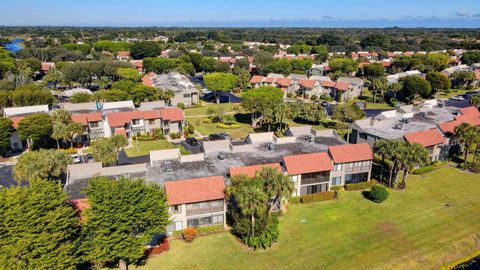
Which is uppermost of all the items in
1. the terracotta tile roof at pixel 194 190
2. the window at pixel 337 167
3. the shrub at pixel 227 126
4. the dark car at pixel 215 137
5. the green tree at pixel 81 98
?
the green tree at pixel 81 98

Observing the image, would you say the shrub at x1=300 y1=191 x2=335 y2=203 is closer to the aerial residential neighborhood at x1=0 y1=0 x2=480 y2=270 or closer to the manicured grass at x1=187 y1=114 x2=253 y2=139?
the aerial residential neighborhood at x1=0 y1=0 x2=480 y2=270

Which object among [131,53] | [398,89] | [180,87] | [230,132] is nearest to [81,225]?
[230,132]

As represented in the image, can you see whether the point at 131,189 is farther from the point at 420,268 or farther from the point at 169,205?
the point at 420,268

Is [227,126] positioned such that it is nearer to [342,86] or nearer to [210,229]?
[210,229]

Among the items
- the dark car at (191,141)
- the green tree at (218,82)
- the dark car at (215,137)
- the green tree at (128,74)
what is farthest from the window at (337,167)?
the green tree at (128,74)

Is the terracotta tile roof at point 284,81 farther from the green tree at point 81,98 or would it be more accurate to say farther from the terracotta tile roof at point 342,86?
the green tree at point 81,98

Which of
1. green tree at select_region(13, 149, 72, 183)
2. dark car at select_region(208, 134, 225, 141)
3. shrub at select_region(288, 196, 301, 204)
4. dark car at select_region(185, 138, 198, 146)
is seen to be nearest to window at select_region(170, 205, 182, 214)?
shrub at select_region(288, 196, 301, 204)
